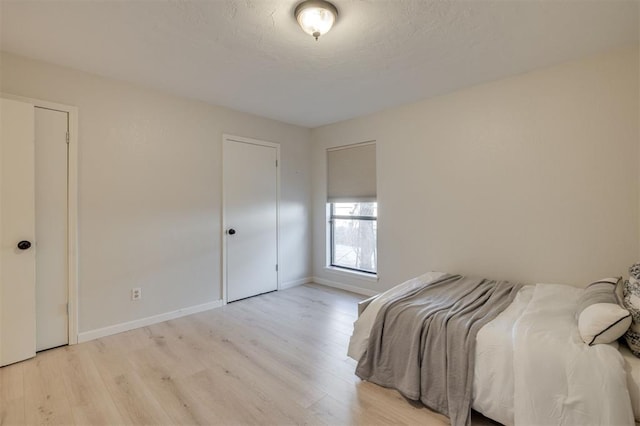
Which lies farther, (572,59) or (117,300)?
(117,300)

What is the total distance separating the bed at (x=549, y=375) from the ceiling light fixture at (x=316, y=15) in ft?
6.94

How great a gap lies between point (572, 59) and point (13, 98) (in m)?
4.60

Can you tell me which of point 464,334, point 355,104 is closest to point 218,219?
point 355,104

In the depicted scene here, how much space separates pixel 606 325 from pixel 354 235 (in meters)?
3.09

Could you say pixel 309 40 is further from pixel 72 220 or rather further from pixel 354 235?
pixel 354 235

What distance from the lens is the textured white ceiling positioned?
1875 mm

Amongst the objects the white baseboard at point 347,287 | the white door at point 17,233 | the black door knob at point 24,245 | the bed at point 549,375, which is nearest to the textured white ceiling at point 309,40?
the white door at point 17,233

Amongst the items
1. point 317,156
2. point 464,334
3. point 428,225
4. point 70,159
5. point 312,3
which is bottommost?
point 464,334

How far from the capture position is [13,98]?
2.43m

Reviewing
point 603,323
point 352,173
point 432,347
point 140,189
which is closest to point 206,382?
point 432,347

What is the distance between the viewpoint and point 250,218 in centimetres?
405

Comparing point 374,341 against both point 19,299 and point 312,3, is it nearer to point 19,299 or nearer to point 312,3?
point 312,3

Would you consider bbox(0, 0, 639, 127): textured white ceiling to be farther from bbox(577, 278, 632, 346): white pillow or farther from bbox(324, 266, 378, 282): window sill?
bbox(324, 266, 378, 282): window sill

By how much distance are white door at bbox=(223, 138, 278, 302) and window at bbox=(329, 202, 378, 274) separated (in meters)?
0.94
